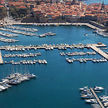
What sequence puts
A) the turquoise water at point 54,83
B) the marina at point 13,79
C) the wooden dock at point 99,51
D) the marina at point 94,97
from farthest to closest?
1. the wooden dock at point 99,51
2. the marina at point 13,79
3. the turquoise water at point 54,83
4. the marina at point 94,97

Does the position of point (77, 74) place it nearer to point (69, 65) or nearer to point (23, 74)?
point (69, 65)

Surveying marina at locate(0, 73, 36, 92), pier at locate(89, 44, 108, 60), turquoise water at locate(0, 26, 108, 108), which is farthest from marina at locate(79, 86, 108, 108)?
pier at locate(89, 44, 108, 60)

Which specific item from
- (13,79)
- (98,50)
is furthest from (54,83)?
(98,50)

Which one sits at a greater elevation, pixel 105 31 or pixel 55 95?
pixel 105 31

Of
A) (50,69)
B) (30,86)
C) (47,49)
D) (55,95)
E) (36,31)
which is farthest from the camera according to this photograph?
(36,31)

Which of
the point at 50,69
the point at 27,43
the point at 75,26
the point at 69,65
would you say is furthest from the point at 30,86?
the point at 75,26

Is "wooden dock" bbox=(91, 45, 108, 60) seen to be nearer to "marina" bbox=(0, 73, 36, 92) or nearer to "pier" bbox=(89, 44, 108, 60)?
"pier" bbox=(89, 44, 108, 60)

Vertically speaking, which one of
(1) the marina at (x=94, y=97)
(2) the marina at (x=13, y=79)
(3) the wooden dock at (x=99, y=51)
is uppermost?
(3) the wooden dock at (x=99, y=51)

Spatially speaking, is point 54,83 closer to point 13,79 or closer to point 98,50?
point 13,79

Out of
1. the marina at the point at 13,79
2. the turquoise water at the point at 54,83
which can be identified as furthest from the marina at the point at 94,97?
the marina at the point at 13,79

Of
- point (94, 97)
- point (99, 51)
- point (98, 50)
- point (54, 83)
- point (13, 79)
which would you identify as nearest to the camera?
point (94, 97)

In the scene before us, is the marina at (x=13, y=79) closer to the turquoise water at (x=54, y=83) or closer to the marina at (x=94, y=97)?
the turquoise water at (x=54, y=83)
